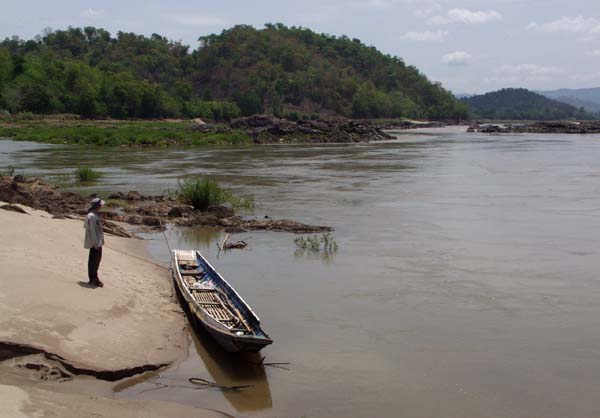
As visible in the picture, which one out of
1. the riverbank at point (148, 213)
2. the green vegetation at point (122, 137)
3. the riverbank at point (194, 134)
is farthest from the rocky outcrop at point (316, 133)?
the riverbank at point (148, 213)

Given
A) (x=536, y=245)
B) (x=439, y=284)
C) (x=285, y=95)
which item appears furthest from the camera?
(x=285, y=95)

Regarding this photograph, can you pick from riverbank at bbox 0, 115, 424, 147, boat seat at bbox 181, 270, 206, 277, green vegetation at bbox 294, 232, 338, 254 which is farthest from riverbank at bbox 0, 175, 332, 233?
riverbank at bbox 0, 115, 424, 147

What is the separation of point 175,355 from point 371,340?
9.42 ft

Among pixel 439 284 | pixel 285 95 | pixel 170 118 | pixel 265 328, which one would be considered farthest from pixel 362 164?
pixel 285 95

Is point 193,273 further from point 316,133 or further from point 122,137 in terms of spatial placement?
point 316,133

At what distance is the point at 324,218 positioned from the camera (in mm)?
20719

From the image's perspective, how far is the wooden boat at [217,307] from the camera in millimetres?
8500

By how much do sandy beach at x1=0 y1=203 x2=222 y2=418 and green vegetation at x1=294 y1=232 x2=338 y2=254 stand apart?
4382mm

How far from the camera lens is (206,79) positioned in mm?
163625

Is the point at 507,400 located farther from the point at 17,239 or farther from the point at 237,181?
the point at 237,181

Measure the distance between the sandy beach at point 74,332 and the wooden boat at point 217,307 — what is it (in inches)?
15.9

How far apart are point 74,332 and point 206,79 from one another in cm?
15939

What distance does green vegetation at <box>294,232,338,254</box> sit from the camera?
15984 millimetres

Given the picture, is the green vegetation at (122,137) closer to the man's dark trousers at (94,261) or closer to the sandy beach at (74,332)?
the sandy beach at (74,332)
